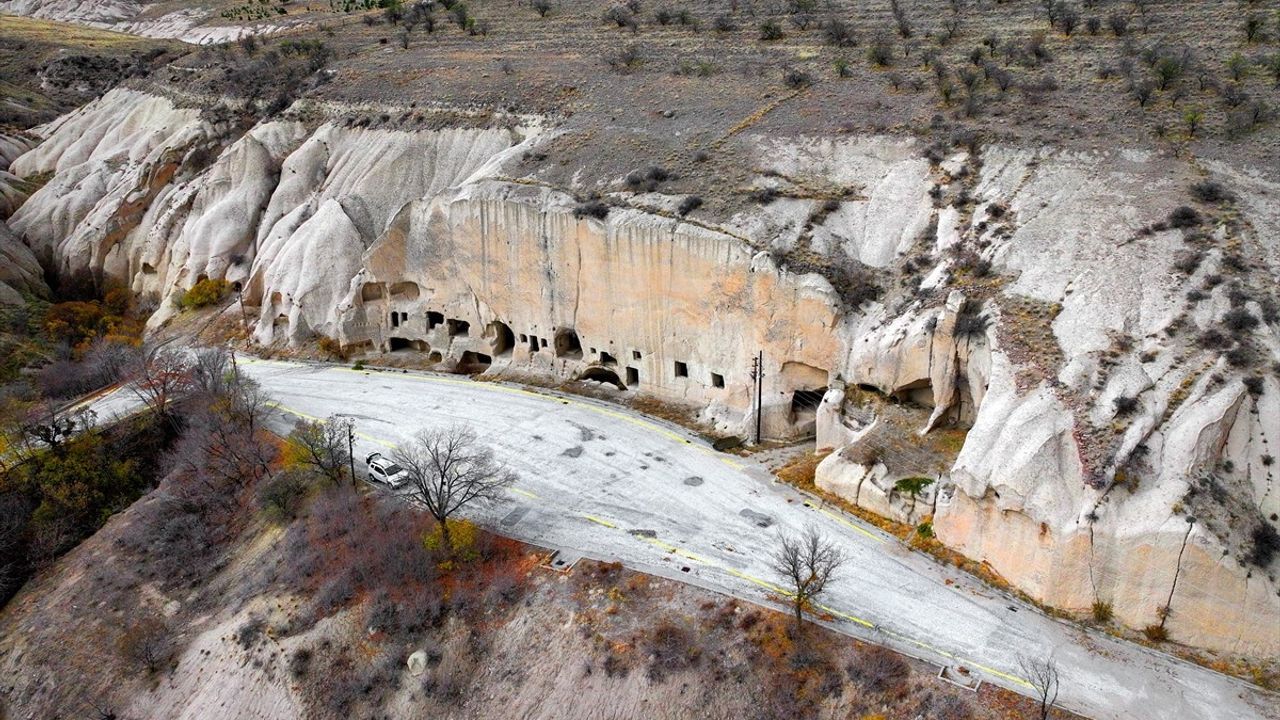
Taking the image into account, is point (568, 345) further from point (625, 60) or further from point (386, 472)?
point (625, 60)

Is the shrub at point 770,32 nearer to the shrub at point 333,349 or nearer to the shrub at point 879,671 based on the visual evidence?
the shrub at point 333,349

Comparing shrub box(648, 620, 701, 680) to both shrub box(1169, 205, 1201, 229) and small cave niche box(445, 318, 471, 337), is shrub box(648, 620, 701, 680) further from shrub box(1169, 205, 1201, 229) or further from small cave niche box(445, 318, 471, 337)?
small cave niche box(445, 318, 471, 337)

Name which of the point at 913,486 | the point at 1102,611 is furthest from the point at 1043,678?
the point at 913,486

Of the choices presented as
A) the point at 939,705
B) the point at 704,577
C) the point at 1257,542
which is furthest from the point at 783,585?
the point at 1257,542

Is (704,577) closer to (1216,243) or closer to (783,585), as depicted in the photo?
(783,585)

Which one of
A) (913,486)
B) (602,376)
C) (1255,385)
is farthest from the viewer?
(602,376)

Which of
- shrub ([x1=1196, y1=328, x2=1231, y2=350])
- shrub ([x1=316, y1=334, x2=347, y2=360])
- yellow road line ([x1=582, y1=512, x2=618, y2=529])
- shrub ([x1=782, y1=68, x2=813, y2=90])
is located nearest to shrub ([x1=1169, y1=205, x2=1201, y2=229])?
shrub ([x1=1196, y1=328, x2=1231, y2=350])
